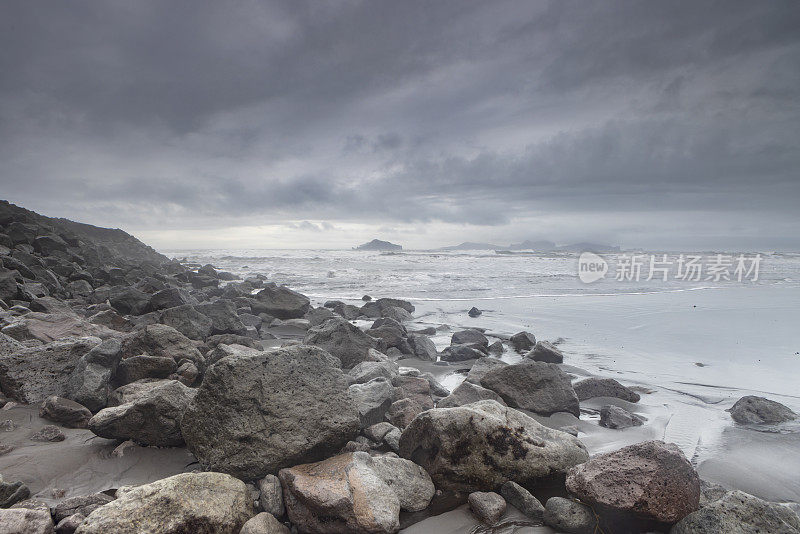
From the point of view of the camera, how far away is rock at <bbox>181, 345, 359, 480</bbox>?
3301mm

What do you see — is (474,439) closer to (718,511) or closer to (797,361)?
(718,511)

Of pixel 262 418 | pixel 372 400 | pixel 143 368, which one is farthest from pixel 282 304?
pixel 262 418

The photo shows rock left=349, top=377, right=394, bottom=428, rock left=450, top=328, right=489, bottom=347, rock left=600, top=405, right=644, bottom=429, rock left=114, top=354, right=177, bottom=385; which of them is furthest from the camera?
rock left=450, top=328, right=489, bottom=347

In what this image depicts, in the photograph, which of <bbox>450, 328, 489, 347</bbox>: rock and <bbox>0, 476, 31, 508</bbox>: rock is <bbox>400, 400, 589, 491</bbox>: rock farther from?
<bbox>450, 328, 489, 347</bbox>: rock

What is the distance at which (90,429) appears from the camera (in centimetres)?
389

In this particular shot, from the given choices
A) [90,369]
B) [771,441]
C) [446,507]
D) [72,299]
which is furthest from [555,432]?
[72,299]

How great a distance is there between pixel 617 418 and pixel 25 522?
17.5 feet

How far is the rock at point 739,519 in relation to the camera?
8.70 ft

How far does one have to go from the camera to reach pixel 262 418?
337 centimetres

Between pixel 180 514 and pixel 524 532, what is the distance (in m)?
2.17

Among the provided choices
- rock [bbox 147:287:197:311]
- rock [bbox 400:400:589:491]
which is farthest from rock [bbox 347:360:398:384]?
rock [bbox 147:287:197:311]

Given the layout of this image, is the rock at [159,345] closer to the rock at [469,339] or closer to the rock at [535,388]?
the rock at [535,388]

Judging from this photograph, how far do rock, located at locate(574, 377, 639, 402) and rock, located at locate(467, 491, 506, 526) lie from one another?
326 cm

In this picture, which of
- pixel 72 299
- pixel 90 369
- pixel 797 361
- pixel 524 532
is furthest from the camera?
pixel 72 299
